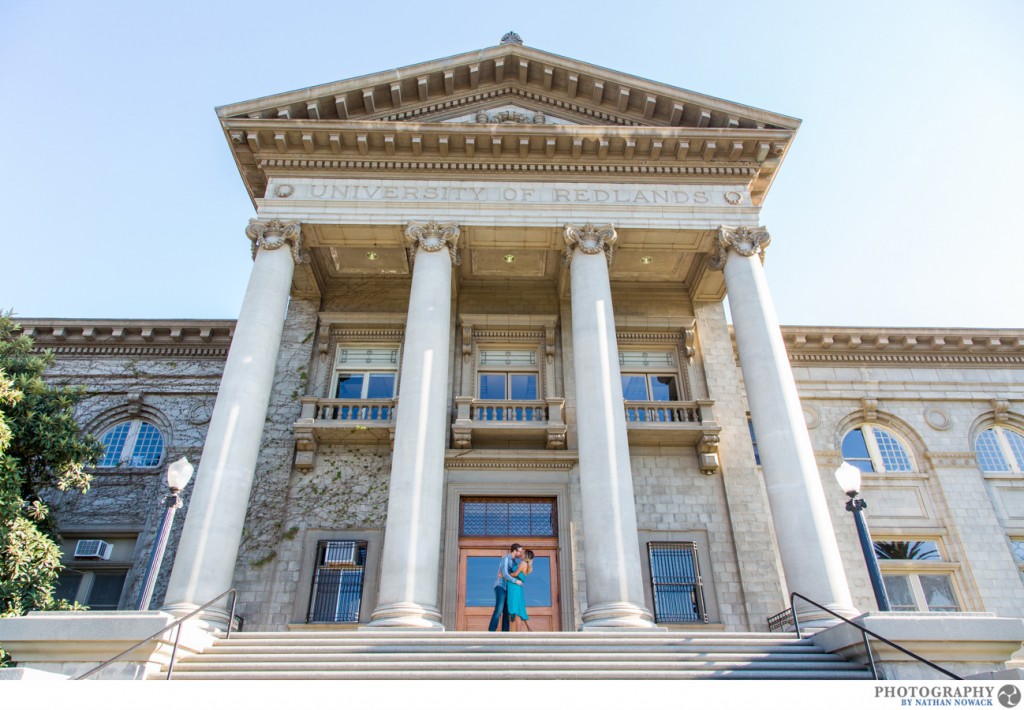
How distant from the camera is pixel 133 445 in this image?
19.6 meters

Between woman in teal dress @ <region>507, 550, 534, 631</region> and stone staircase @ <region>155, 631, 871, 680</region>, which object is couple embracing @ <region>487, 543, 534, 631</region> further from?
stone staircase @ <region>155, 631, 871, 680</region>

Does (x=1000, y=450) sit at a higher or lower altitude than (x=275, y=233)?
lower

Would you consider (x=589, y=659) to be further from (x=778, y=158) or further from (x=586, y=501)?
(x=778, y=158)

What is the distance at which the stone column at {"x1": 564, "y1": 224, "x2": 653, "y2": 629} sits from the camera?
39.7ft

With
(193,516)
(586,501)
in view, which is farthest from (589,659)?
(193,516)

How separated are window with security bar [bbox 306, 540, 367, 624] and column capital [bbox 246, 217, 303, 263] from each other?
730 cm

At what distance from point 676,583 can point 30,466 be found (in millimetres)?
15567

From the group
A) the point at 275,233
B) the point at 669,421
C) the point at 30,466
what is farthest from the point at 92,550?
the point at 669,421

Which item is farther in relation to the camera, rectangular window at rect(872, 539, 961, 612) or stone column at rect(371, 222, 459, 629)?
rectangular window at rect(872, 539, 961, 612)

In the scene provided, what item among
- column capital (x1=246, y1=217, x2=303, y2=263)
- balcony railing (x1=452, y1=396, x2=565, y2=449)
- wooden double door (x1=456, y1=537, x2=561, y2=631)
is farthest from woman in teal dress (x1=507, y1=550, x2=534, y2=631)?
column capital (x1=246, y1=217, x2=303, y2=263)

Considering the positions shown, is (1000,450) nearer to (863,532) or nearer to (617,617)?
(863,532)

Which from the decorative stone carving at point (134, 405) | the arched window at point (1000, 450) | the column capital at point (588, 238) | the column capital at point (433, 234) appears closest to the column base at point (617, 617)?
the column capital at point (588, 238)

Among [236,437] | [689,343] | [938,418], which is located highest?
[689,343]

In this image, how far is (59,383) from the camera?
801 inches
